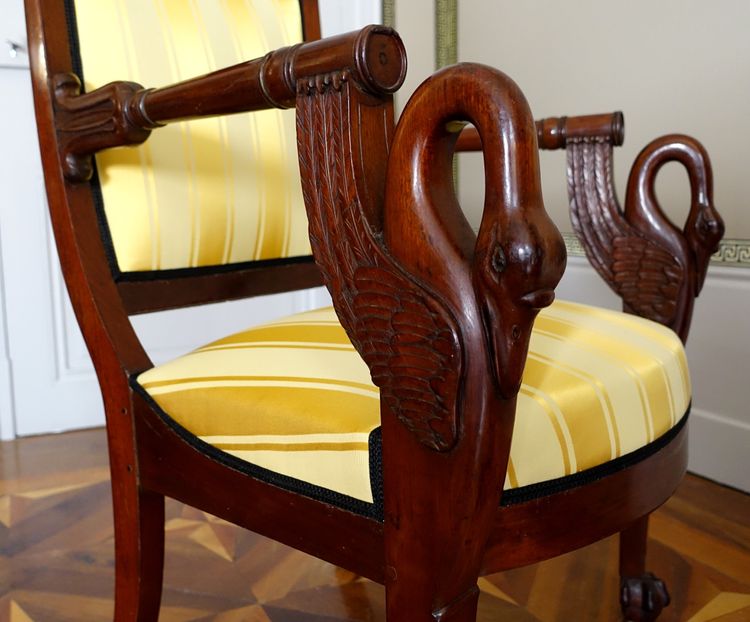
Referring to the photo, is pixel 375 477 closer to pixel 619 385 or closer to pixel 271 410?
pixel 271 410

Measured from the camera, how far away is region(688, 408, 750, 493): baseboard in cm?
141

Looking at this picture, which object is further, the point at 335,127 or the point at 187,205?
the point at 187,205

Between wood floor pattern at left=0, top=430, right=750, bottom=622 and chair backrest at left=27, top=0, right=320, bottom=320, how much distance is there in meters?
0.46

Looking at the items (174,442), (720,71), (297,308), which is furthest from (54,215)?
(297,308)

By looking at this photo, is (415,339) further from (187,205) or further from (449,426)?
(187,205)

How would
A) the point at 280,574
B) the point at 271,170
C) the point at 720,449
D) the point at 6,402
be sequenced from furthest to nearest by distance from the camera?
the point at 6,402 < the point at 720,449 < the point at 280,574 < the point at 271,170

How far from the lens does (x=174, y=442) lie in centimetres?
63

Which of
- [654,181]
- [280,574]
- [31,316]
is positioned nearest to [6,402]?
[31,316]

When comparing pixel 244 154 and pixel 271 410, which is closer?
pixel 271 410

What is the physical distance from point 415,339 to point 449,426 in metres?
0.05

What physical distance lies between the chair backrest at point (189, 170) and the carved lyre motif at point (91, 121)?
17 mm

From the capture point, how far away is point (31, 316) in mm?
1793

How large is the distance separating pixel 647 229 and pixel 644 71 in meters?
0.84

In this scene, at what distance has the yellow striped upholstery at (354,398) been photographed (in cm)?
48
